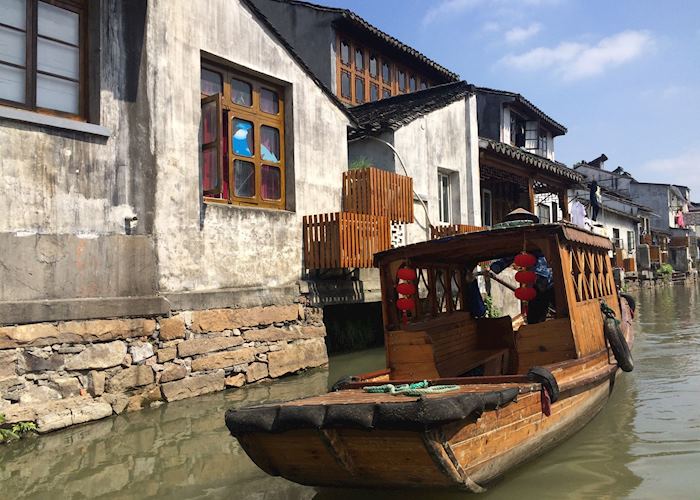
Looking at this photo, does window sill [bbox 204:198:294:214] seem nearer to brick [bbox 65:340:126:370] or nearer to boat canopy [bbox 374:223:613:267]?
brick [bbox 65:340:126:370]

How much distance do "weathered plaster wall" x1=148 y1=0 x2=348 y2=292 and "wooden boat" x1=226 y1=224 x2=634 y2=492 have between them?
106 inches

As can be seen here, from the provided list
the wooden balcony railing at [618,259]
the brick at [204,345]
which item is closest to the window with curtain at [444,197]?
the brick at [204,345]

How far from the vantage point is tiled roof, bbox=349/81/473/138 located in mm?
12570

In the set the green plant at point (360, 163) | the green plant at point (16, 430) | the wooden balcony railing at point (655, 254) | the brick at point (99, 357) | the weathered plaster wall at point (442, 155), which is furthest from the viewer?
the wooden balcony railing at point (655, 254)

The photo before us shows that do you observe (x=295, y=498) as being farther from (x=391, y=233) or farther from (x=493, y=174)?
(x=493, y=174)

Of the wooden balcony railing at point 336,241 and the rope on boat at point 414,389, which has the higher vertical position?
the wooden balcony railing at point 336,241

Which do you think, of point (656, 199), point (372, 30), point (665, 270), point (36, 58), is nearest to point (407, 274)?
point (36, 58)

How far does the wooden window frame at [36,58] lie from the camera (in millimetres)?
6531

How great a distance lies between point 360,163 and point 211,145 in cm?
457

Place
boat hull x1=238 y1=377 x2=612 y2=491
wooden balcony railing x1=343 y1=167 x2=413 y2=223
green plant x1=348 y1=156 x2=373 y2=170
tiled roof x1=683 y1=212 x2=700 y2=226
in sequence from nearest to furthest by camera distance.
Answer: boat hull x1=238 y1=377 x2=612 y2=491 → wooden balcony railing x1=343 y1=167 x2=413 y2=223 → green plant x1=348 y1=156 x2=373 y2=170 → tiled roof x1=683 y1=212 x2=700 y2=226

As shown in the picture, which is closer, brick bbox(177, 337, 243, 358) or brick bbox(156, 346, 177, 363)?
brick bbox(156, 346, 177, 363)

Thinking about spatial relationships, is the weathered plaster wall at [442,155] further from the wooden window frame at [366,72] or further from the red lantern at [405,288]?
the red lantern at [405,288]

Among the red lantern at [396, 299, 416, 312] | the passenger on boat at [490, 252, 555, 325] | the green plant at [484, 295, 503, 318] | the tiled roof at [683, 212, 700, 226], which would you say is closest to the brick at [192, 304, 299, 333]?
the red lantern at [396, 299, 416, 312]

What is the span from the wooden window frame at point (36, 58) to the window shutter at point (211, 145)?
1.59m
